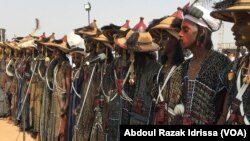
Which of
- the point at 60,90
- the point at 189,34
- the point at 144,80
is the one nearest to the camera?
the point at 189,34

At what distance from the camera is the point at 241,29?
10.9ft

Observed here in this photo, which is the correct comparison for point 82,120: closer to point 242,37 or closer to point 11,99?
point 242,37

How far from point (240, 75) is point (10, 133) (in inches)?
326

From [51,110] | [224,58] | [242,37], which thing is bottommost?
[51,110]

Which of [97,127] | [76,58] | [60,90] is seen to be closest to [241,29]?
[97,127]

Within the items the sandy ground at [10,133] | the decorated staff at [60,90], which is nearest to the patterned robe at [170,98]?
the decorated staff at [60,90]

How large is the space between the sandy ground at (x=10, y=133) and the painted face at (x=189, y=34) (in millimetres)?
6064

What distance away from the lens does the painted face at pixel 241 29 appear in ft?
10.8

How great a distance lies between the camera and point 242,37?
3328mm

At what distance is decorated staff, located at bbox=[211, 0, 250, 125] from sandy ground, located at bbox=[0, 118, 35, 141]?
6.69 m

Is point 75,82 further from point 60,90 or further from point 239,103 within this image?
point 239,103

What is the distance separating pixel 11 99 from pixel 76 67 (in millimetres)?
5755

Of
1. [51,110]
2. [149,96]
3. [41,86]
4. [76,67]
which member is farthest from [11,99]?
[149,96]

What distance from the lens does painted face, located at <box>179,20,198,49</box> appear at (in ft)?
13.3
